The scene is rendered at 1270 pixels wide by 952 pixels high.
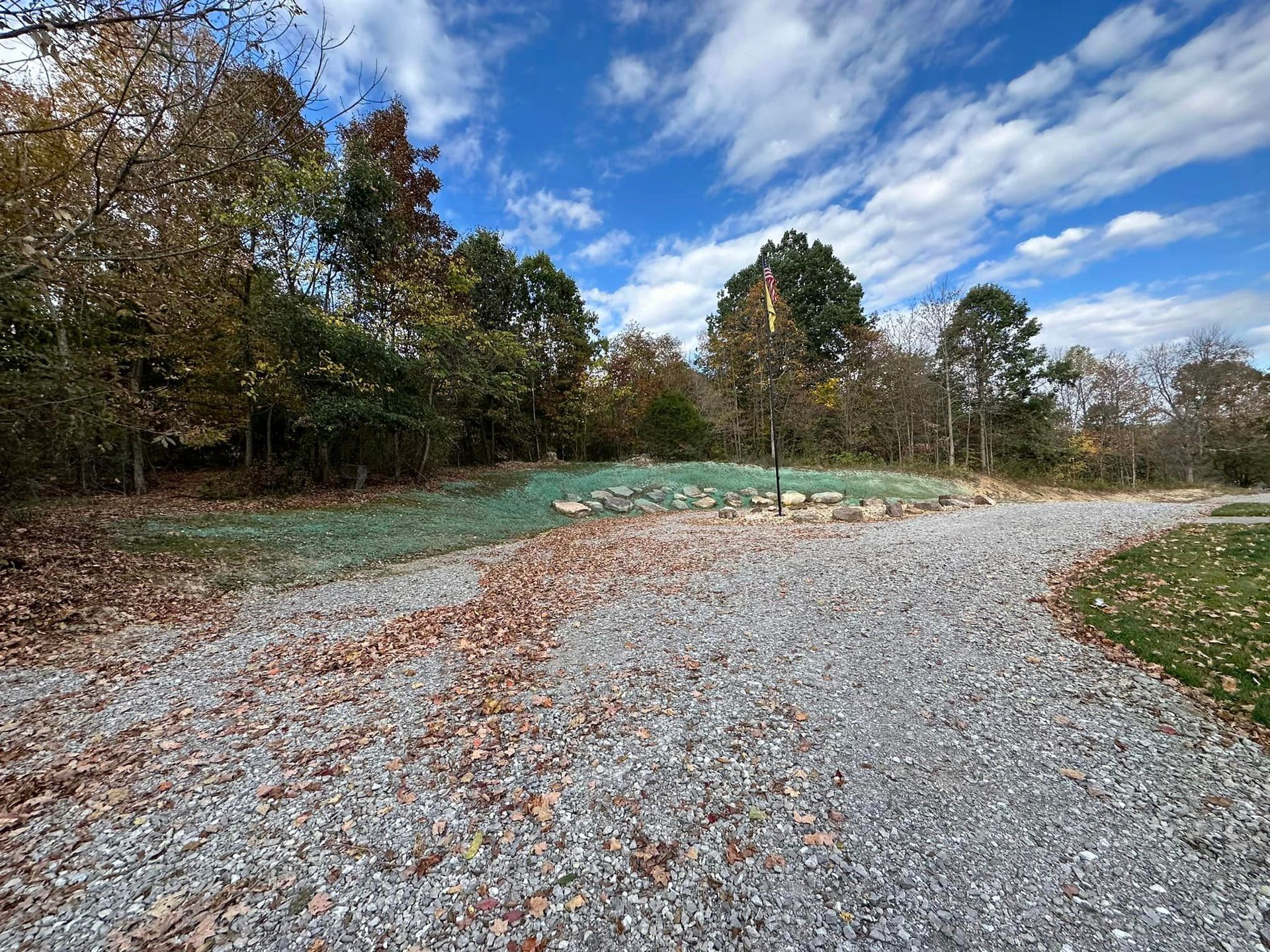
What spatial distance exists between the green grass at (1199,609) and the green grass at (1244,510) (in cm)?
382

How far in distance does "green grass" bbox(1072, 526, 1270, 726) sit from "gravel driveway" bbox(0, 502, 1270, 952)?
404mm

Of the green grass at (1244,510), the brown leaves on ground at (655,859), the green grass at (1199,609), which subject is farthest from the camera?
the green grass at (1244,510)

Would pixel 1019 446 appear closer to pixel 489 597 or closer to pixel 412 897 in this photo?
pixel 489 597

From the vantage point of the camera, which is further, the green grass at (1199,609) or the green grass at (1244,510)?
the green grass at (1244,510)

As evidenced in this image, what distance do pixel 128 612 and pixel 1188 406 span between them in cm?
3656

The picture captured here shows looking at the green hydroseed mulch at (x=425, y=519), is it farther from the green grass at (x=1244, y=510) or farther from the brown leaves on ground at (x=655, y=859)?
the brown leaves on ground at (x=655, y=859)

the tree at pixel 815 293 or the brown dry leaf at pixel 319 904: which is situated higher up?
the tree at pixel 815 293

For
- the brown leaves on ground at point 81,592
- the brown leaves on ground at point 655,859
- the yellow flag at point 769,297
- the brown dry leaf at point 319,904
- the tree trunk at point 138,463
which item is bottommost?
the brown leaves on ground at point 655,859

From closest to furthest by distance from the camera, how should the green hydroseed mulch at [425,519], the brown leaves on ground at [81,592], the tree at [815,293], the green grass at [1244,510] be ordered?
the brown leaves on ground at [81,592] < the green hydroseed mulch at [425,519] < the green grass at [1244,510] < the tree at [815,293]

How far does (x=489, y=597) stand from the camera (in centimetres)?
624

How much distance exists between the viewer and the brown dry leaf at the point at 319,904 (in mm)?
2014

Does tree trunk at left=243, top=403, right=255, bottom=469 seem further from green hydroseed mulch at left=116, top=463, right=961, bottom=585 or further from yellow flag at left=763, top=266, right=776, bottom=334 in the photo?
yellow flag at left=763, top=266, right=776, bottom=334

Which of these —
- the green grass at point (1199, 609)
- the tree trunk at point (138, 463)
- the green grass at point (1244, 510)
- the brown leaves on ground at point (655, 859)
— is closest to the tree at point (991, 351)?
the green grass at point (1244, 510)

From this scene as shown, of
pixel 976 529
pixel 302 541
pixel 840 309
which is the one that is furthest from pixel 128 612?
pixel 840 309
